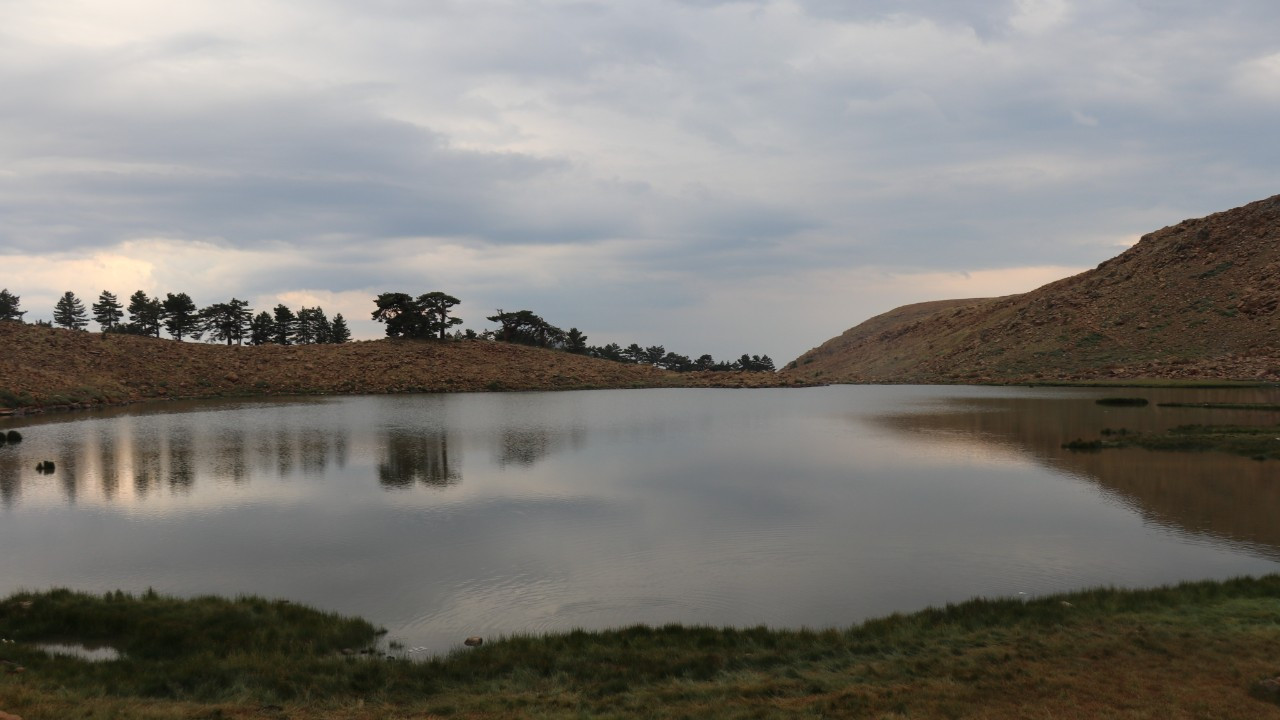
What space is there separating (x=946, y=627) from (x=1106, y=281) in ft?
566

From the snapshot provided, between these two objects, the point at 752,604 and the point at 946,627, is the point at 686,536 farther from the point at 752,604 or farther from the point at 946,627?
the point at 946,627

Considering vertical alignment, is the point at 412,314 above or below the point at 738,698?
above

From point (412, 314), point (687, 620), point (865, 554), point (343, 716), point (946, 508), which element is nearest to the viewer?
point (343, 716)

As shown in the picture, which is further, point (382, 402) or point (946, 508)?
point (382, 402)

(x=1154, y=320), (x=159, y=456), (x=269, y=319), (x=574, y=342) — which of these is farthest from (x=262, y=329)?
(x=1154, y=320)

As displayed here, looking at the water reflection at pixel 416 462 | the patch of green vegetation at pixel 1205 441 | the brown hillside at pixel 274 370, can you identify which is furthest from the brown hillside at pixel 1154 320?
the water reflection at pixel 416 462

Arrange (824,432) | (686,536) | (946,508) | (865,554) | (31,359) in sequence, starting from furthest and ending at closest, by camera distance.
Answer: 1. (31,359)
2. (824,432)
3. (946,508)
4. (686,536)
5. (865,554)

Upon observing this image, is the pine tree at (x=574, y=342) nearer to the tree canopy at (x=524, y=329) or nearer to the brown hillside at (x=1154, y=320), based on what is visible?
the tree canopy at (x=524, y=329)

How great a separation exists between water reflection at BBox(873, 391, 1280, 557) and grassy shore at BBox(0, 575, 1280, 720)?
27.5 feet

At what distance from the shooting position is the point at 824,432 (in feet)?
169

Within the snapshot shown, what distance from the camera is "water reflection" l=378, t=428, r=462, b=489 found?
31.2m

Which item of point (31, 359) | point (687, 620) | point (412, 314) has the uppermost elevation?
point (412, 314)

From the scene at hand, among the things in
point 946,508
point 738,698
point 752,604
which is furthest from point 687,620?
point 946,508

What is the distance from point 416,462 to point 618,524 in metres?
17.5
